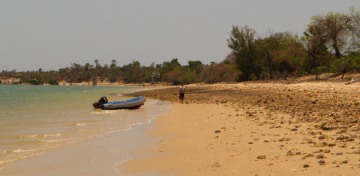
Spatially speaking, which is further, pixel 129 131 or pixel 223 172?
pixel 129 131

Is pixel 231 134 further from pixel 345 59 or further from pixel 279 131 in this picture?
pixel 345 59

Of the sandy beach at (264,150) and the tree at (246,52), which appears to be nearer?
the sandy beach at (264,150)

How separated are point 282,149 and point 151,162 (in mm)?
2879

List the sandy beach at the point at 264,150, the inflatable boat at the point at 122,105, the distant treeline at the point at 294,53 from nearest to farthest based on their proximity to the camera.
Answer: the sandy beach at the point at 264,150 → the inflatable boat at the point at 122,105 → the distant treeline at the point at 294,53

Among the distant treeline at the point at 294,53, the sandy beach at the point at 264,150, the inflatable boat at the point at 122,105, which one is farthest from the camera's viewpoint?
the distant treeline at the point at 294,53

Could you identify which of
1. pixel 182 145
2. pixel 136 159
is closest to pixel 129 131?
pixel 182 145

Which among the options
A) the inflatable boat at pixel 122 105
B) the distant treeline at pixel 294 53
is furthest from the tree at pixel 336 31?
the inflatable boat at pixel 122 105

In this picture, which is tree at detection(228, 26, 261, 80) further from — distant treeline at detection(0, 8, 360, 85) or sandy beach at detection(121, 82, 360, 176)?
sandy beach at detection(121, 82, 360, 176)

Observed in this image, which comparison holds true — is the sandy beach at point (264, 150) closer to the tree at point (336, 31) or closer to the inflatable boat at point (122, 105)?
the inflatable boat at point (122, 105)

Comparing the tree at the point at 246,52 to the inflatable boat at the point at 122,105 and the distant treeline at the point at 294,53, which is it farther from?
the inflatable boat at the point at 122,105

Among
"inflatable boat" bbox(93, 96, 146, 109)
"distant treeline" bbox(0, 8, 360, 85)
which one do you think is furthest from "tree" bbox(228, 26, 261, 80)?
"inflatable boat" bbox(93, 96, 146, 109)

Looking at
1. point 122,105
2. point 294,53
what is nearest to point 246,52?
point 294,53

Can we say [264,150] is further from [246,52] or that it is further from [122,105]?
[246,52]

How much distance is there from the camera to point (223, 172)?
7.22 meters
